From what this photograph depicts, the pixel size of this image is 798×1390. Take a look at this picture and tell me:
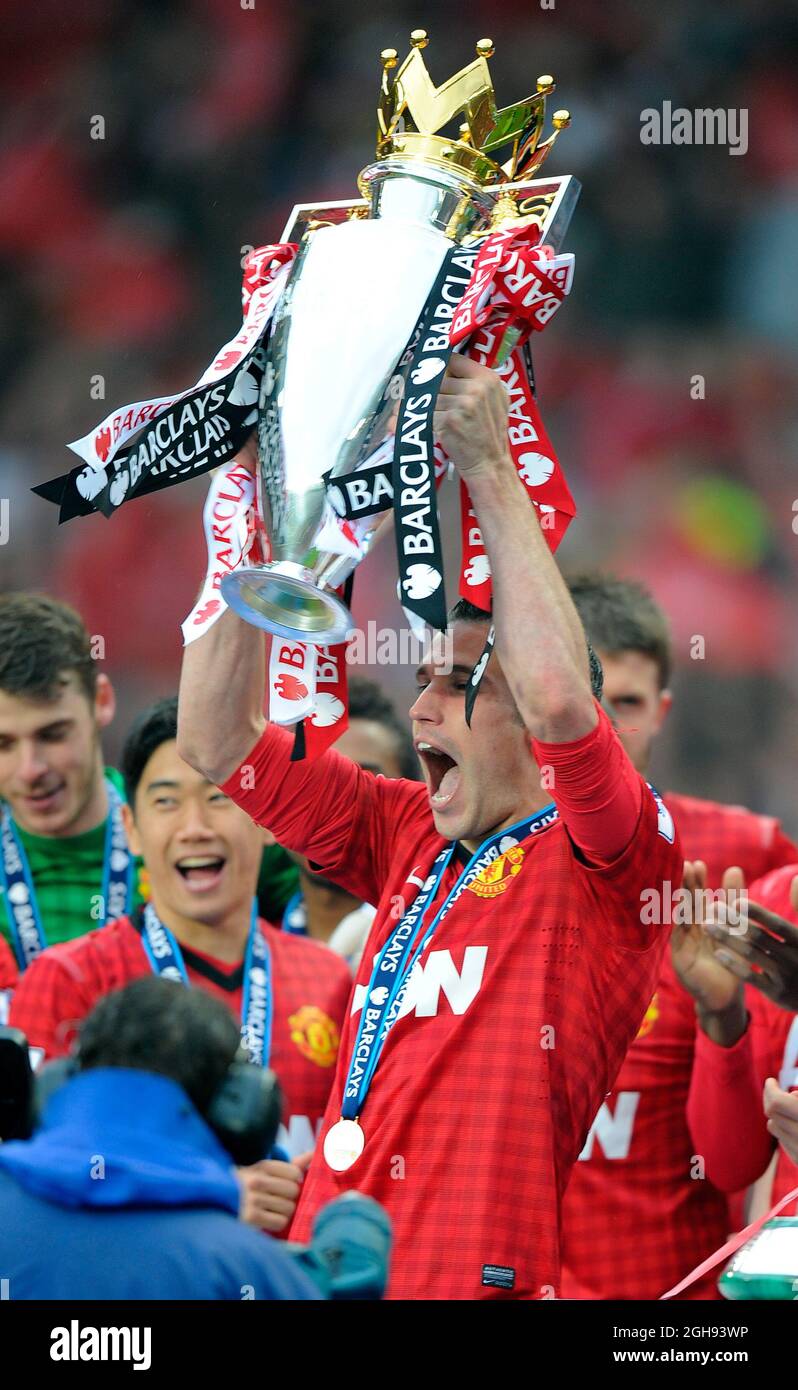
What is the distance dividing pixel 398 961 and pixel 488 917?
125 millimetres

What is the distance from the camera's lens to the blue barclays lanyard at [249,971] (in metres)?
3.10

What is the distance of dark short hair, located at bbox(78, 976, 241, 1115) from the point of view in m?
1.62

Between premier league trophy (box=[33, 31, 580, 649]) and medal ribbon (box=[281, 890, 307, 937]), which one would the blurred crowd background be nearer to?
medal ribbon (box=[281, 890, 307, 937])

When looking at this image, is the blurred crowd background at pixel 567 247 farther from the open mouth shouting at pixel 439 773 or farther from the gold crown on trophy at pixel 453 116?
the gold crown on trophy at pixel 453 116

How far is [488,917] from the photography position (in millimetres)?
2301

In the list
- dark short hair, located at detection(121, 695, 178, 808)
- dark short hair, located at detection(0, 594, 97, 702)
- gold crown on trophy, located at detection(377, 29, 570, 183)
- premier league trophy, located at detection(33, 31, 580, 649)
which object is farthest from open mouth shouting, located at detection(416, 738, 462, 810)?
dark short hair, located at detection(0, 594, 97, 702)

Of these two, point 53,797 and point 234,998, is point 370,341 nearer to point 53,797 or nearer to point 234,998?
point 234,998

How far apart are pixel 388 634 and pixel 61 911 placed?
210 centimetres

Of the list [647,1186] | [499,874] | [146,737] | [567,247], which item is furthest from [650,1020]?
[567,247]

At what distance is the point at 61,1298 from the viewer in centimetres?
160

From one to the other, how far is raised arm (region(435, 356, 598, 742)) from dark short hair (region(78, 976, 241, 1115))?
2.05ft

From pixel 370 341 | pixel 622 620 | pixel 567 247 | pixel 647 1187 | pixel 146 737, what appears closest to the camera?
pixel 370 341

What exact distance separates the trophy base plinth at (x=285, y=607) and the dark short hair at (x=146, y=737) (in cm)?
121
